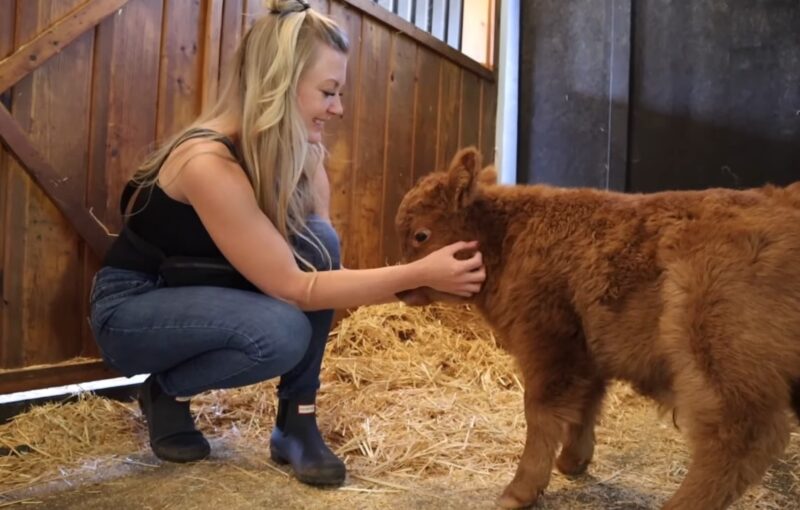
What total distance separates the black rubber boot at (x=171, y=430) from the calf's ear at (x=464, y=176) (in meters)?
1.25

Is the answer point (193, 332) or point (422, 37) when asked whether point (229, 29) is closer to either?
point (422, 37)

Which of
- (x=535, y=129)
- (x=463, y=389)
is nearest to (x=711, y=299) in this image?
(x=463, y=389)

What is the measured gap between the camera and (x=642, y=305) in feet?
6.38

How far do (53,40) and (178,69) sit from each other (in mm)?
620

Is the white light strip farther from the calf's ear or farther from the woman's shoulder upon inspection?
the calf's ear

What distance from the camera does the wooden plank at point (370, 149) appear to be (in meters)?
4.32

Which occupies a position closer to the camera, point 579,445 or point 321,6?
point 579,445

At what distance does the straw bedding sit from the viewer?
237cm

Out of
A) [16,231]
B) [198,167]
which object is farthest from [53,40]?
[198,167]

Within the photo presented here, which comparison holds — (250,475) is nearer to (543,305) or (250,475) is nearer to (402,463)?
(402,463)

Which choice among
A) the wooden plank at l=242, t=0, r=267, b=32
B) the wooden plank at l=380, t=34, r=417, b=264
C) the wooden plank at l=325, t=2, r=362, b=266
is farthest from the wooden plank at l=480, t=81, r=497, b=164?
the wooden plank at l=242, t=0, r=267, b=32

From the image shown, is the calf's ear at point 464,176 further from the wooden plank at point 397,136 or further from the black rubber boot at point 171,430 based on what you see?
the wooden plank at point 397,136

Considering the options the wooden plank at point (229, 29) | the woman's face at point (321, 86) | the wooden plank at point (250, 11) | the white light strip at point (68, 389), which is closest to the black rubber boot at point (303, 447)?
the white light strip at point (68, 389)

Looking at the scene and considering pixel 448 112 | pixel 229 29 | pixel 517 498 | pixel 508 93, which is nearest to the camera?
pixel 517 498
